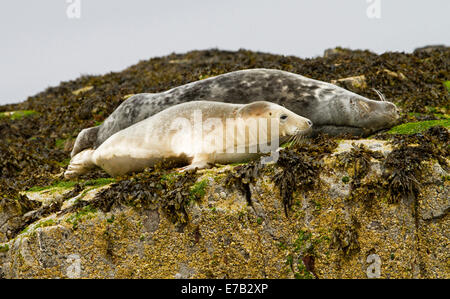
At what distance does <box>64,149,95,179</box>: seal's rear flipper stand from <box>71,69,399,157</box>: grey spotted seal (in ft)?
1.94

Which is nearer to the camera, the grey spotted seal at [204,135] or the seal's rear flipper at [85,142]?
the grey spotted seal at [204,135]

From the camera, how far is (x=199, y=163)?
5.09m

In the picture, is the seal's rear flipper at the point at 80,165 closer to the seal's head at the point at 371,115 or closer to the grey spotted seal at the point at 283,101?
the grey spotted seal at the point at 283,101

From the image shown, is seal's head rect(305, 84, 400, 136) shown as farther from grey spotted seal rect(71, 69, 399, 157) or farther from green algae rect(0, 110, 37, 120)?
green algae rect(0, 110, 37, 120)

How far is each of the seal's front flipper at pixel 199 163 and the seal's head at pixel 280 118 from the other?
596 millimetres

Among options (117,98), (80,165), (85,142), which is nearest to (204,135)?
(80,165)

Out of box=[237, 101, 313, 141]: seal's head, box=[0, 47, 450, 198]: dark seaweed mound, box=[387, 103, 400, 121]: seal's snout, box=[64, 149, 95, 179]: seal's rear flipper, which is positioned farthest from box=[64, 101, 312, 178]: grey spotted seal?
box=[387, 103, 400, 121]: seal's snout

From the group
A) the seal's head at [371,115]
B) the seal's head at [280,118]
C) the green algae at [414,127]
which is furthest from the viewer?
the seal's head at [371,115]

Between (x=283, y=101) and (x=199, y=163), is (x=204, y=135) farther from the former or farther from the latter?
(x=283, y=101)

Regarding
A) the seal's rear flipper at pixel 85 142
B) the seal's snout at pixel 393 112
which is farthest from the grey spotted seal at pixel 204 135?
the seal's snout at pixel 393 112

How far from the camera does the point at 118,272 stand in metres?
4.41

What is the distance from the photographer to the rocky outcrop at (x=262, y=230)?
4.26m

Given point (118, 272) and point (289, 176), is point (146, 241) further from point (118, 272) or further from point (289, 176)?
point (289, 176)

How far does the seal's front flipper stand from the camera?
5.02 metres
